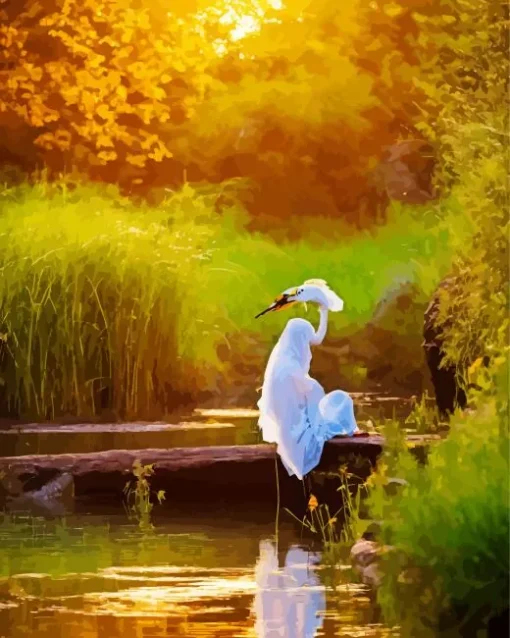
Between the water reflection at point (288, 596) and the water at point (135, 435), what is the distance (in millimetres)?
1727

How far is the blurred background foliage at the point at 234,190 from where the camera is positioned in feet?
20.5

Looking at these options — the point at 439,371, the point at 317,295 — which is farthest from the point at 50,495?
the point at 439,371

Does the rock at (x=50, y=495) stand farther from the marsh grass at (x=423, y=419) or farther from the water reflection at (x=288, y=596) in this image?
the marsh grass at (x=423, y=419)

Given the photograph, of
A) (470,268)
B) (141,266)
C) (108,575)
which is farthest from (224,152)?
(108,575)

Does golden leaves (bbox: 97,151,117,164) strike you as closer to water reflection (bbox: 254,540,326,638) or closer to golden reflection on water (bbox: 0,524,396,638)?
water reflection (bbox: 254,540,326,638)

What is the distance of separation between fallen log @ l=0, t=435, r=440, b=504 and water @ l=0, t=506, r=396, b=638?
25cm

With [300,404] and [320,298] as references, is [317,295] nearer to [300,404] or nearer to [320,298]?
[320,298]

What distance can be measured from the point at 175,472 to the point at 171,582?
1427 mm

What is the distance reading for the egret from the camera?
499 centimetres

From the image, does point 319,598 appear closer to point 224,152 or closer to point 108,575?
point 108,575

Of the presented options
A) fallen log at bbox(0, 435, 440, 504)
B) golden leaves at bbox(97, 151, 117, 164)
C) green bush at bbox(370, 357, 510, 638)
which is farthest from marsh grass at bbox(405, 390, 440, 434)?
golden leaves at bbox(97, 151, 117, 164)

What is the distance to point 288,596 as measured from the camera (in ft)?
12.0

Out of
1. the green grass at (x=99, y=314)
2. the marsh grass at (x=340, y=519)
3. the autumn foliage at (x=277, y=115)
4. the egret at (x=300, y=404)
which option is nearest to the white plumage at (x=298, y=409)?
the egret at (x=300, y=404)

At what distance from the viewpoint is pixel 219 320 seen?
29.2 feet
